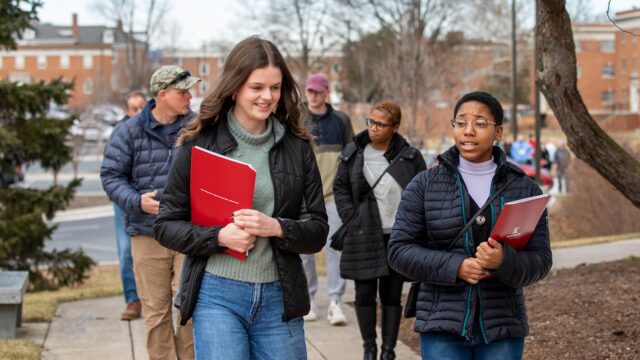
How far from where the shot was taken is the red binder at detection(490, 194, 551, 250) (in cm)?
378

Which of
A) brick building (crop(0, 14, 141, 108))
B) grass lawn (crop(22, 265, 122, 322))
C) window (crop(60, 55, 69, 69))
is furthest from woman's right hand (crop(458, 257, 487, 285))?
window (crop(60, 55, 69, 69))

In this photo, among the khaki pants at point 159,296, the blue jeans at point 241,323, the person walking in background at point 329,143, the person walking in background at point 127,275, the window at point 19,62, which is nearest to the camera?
the blue jeans at point 241,323

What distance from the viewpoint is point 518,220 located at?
12.7 feet

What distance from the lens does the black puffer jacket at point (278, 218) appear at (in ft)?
13.0

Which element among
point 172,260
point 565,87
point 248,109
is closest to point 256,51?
point 248,109

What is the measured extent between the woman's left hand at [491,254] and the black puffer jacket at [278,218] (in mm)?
681

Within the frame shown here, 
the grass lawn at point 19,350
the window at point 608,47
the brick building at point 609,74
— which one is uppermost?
the window at point 608,47

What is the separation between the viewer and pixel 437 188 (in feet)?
13.6

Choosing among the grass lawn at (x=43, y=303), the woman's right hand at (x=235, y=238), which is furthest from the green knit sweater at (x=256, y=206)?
the grass lawn at (x=43, y=303)

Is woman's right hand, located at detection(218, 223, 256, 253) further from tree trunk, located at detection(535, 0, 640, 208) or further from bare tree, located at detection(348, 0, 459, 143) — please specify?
bare tree, located at detection(348, 0, 459, 143)

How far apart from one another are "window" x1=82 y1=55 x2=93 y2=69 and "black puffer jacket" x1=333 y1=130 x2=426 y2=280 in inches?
4443

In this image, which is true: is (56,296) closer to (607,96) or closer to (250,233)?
(250,233)

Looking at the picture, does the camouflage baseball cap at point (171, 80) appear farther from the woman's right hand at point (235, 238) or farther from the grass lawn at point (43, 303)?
the woman's right hand at point (235, 238)

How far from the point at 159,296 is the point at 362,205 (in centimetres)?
165
